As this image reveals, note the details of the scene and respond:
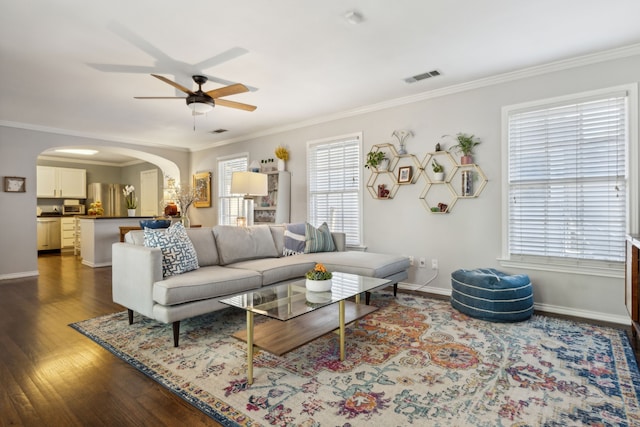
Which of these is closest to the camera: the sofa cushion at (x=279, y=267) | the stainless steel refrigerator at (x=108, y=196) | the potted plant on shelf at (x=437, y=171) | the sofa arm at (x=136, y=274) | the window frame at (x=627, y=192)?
the sofa arm at (x=136, y=274)

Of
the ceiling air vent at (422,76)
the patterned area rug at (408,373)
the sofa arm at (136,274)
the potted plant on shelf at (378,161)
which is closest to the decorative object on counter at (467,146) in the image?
the ceiling air vent at (422,76)

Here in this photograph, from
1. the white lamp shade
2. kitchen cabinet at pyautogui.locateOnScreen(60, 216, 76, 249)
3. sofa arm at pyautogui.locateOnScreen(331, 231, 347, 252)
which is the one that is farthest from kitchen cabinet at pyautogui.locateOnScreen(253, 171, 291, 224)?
kitchen cabinet at pyautogui.locateOnScreen(60, 216, 76, 249)

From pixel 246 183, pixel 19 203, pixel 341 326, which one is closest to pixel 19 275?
pixel 19 203

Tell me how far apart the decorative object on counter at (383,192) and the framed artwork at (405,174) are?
0.23 metres

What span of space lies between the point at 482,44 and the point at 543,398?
9.15ft

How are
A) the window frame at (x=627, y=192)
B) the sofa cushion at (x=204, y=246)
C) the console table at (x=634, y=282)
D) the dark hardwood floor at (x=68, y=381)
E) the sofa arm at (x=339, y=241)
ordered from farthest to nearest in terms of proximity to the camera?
1. the sofa arm at (x=339, y=241)
2. the sofa cushion at (x=204, y=246)
3. the window frame at (x=627, y=192)
4. the console table at (x=634, y=282)
5. the dark hardwood floor at (x=68, y=381)

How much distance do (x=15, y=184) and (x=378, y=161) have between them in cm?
572

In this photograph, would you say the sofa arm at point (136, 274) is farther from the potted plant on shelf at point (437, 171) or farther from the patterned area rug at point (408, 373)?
the potted plant on shelf at point (437, 171)

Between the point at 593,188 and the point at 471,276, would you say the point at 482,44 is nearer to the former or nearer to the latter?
the point at 593,188

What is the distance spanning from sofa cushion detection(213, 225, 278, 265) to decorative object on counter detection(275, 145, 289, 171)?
1.76 m

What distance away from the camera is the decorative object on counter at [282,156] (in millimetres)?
5852

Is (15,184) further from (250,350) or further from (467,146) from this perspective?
(467,146)

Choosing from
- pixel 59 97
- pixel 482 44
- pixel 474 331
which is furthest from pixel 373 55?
pixel 59 97

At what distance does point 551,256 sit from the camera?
351 centimetres
